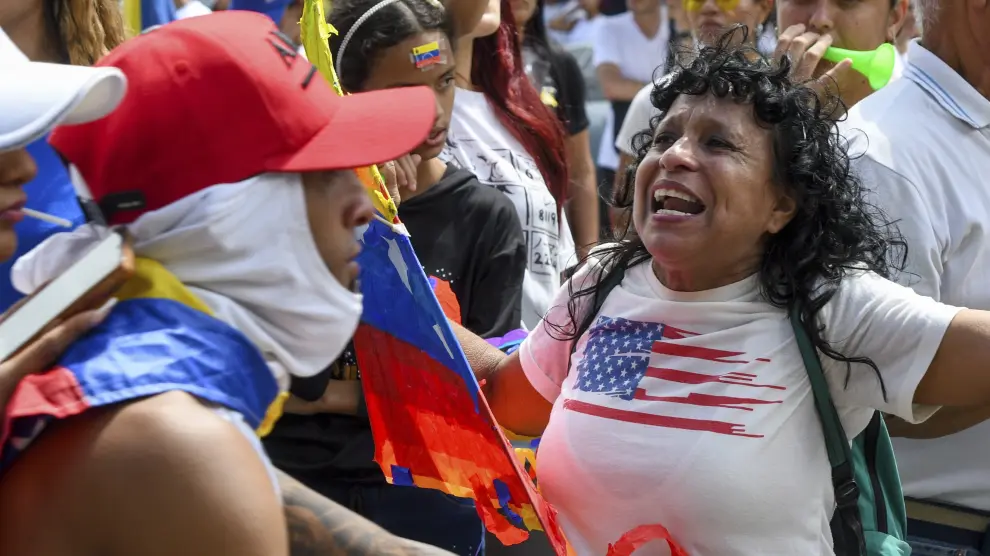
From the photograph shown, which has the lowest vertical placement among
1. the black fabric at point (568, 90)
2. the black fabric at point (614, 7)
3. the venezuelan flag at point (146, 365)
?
the black fabric at point (614, 7)

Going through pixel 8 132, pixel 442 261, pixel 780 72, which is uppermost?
pixel 8 132

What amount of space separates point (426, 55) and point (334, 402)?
91cm

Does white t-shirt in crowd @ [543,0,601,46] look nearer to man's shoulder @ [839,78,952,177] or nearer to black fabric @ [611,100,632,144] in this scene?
black fabric @ [611,100,632,144]

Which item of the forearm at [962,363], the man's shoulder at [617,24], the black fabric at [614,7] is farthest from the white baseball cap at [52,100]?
the black fabric at [614,7]

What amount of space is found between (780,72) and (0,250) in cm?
144

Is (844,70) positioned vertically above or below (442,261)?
above

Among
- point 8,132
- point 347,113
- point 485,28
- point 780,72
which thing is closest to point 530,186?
point 485,28

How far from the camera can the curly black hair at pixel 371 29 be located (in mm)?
3076

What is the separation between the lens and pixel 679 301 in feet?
7.64

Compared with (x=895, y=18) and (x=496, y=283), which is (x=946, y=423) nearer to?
(x=496, y=283)

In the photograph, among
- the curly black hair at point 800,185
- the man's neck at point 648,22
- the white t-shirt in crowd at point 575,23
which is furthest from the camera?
the white t-shirt in crowd at point 575,23

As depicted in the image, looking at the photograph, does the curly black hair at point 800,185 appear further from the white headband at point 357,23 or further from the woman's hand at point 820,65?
the white headband at point 357,23

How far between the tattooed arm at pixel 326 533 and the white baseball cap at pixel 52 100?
0.58 metres

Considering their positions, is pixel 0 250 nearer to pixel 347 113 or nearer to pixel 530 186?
pixel 347 113
